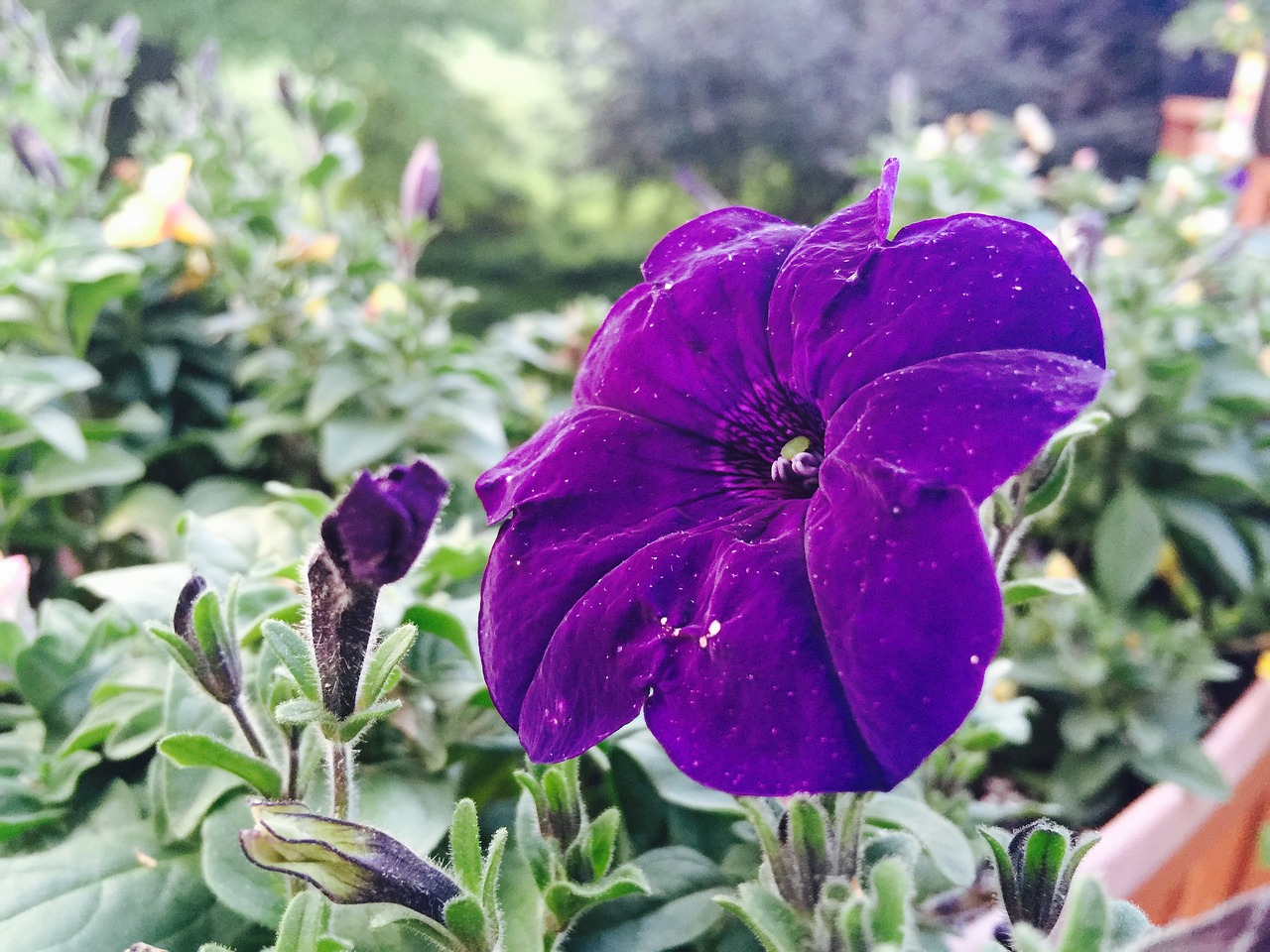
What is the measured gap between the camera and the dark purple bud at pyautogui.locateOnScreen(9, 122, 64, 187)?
975mm

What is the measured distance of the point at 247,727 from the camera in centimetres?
41

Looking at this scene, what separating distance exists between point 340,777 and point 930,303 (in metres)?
0.29

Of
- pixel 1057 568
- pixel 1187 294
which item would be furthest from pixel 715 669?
pixel 1187 294

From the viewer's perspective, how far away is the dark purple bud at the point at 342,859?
11.2 inches

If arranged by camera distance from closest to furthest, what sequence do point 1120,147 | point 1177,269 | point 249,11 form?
point 1177,269 → point 1120,147 → point 249,11

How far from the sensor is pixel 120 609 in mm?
616

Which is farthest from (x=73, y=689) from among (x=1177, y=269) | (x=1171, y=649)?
(x=1177, y=269)

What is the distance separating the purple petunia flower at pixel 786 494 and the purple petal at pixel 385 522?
72 mm

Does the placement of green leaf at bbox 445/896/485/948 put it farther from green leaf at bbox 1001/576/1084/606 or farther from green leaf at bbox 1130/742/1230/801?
green leaf at bbox 1130/742/1230/801

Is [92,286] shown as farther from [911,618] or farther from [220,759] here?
[911,618]

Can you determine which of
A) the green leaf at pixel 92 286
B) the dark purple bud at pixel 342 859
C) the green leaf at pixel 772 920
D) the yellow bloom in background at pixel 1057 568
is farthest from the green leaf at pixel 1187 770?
the green leaf at pixel 92 286

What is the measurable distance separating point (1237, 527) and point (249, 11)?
375cm

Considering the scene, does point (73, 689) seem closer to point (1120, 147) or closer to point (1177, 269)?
point (1177, 269)

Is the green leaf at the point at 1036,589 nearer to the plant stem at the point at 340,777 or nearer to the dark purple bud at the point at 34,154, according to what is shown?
the plant stem at the point at 340,777
